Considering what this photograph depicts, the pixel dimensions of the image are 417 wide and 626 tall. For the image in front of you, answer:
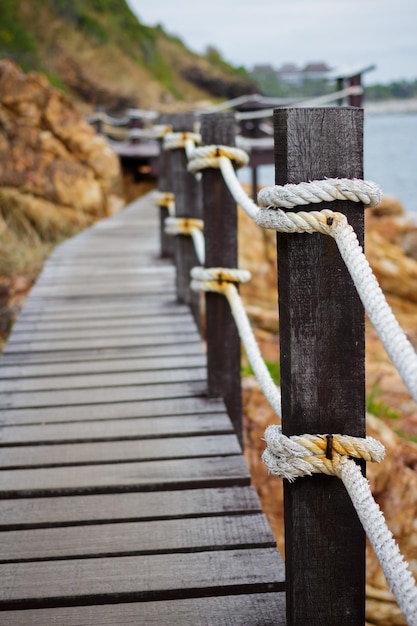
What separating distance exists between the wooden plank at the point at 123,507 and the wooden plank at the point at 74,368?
1.12 meters

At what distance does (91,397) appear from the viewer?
11.0 feet

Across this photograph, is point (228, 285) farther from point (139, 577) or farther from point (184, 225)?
point (139, 577)

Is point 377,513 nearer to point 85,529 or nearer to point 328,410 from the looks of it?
point 328,410

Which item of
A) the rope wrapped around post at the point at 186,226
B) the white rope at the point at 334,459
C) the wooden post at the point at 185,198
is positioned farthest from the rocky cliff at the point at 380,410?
the white rope at the point at 334,459

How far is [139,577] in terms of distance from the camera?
6.69 ft

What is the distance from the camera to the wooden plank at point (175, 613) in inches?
73.2

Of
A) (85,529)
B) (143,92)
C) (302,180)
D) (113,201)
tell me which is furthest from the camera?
(143,92)

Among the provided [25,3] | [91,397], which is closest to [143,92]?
[25,3]

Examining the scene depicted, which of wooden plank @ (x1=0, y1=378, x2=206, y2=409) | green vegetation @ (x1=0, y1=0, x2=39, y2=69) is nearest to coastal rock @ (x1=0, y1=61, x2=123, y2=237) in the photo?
wooden plank @ (x1=0, y1=378, x2=206, y2=409)

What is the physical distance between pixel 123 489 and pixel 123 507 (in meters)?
0.13

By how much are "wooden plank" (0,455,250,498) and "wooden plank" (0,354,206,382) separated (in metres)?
0.92

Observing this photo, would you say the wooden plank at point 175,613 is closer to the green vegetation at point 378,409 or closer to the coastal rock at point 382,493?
the coastal rock at point 382,493

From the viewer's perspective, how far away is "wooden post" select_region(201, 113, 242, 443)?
304 centimetres

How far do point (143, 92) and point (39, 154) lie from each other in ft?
91.9
